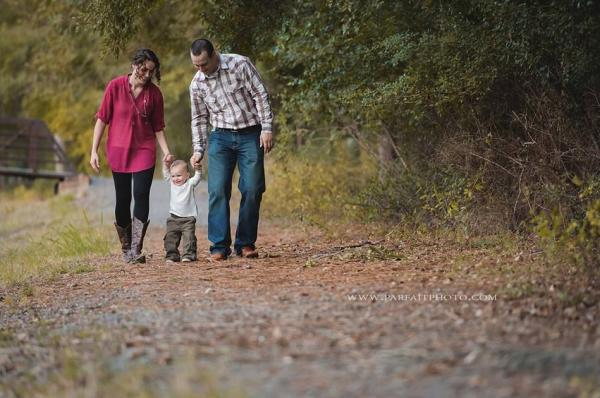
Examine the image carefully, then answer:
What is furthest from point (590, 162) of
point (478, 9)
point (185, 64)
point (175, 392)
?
point (185, 64)

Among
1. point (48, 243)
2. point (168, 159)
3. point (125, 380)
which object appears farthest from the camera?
point (48, 243)

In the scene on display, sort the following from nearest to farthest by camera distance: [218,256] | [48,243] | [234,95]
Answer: [234,95] → [218,256] → [48,243]

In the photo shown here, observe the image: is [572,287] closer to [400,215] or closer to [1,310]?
[1,310]

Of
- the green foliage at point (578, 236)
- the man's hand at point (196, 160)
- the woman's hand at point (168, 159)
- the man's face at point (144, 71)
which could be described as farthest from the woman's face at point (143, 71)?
the green foliage at point (578, 236)

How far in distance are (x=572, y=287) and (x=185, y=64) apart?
16.9 metres

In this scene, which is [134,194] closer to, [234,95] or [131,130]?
[131,130]

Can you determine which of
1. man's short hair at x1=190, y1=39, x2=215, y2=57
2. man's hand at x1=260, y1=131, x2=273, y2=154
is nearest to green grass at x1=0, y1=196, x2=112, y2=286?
man's hand at x1=260, y1=131, x2=273, y2=154

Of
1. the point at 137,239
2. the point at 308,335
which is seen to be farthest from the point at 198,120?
the point at 308,335

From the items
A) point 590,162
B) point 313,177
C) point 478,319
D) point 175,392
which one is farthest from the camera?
point 313,177

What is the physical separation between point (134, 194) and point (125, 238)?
58 centimetres

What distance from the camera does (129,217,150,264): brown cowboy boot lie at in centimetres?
995

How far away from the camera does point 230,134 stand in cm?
983

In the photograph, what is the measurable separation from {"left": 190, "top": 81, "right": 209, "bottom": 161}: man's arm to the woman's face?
0.43 m

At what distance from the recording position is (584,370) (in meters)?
4.63
